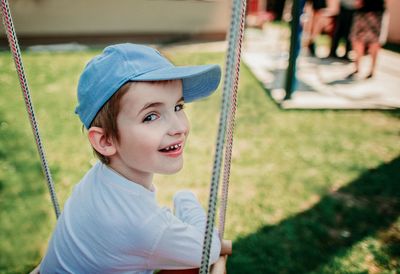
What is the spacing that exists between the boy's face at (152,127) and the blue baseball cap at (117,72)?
0.04 m

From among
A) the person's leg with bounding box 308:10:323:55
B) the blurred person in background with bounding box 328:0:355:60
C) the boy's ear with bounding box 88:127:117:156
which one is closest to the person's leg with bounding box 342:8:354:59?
the blurred person in background with bounding box 328:0:355:60

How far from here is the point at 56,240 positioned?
121 cm

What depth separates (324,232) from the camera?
2.51 m

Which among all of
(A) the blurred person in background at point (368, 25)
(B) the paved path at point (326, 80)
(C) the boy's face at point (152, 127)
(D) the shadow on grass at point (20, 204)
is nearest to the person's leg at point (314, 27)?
(B) the paved path at point (326, 80)

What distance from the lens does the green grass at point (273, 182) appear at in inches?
91.5

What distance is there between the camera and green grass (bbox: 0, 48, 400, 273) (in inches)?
91.5

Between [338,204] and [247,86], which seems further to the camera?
[247,86]

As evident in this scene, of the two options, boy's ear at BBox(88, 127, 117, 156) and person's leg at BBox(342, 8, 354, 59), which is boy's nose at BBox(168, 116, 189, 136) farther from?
person's leg at BBox(342, 8, 354, 59)

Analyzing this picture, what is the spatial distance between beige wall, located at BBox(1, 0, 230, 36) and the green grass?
514 centimetres

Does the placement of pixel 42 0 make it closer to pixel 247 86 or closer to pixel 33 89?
pixel 33 89

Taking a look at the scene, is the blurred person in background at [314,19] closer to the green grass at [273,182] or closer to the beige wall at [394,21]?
the green grass at [273,182]

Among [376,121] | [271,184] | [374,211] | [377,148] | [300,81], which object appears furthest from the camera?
[300,81]

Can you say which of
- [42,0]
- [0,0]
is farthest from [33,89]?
[42,0]

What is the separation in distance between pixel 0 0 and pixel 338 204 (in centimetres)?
263
